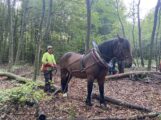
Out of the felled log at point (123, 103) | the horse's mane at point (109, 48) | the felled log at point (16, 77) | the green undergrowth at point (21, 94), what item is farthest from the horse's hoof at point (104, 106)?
the felled log at point (16, 77)

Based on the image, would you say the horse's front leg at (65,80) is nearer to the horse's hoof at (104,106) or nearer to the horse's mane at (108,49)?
the horse's hoof at (104,106)

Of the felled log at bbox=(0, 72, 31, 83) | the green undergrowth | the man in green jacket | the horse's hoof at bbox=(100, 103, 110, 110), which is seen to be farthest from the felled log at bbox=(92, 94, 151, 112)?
the felled log at bbox=(0, 72, 31, 83)

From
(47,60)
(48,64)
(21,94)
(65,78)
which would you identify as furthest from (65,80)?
(21,94)

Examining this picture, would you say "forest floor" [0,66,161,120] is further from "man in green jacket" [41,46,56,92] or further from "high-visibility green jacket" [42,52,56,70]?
"high-visibility green jacket" [42,52,56,70]

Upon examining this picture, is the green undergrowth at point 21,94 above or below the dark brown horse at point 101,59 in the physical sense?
below

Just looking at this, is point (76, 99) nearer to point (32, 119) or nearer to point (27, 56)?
point (32, 119)

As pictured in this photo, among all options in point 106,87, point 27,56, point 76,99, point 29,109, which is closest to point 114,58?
point 76,99

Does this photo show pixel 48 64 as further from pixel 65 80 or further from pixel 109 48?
pixel 109 48

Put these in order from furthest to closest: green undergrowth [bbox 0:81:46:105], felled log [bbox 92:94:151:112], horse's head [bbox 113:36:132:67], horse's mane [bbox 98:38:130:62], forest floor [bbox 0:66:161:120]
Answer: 1. horse's mane [bbox 98:38:130:62]
2. horse's head [bbox 113:36:132:67]
3. felled log [bbox 92:94:151:112]
4. forest floor [bbox 0:66:161:120]
5. green undergrowth [bbox 0:81:46:105]

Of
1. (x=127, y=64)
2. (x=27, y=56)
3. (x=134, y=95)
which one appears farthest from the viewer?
(x=27, y=56)

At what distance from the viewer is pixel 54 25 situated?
93.2 feet

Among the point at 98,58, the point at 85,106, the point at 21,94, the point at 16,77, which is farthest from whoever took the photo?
the point at 16,77

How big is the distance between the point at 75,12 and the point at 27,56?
7.03 meters

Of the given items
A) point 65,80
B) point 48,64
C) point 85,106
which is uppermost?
point 48,64
